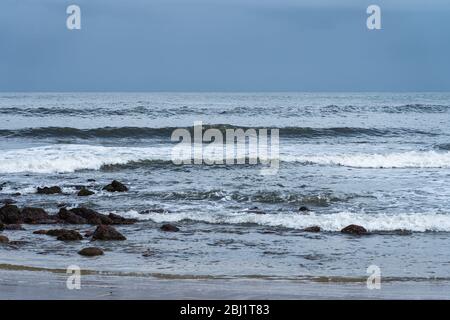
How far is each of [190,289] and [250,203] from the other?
8267 mm

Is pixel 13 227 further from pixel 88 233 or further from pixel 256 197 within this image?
pixel 256 197

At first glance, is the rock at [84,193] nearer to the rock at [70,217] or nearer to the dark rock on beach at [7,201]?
the dark rock on beach at [7,201]

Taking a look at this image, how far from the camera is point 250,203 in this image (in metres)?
16.2

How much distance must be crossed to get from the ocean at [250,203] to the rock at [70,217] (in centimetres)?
41

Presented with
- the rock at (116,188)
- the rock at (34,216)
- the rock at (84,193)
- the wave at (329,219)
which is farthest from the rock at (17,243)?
the rock at (116,188)

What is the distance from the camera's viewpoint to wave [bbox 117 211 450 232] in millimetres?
13219

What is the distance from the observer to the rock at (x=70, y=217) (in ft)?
44.0
